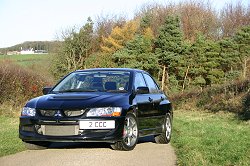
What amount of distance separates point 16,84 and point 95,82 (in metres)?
14.1

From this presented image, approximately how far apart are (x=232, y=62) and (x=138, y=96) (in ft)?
170

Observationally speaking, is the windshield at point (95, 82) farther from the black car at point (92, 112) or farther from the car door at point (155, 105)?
the car door at point (155, 105)

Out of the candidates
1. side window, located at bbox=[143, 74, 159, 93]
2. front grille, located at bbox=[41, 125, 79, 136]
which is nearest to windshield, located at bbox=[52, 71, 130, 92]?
side window, located at bbox=[143, 74, 159, 93]

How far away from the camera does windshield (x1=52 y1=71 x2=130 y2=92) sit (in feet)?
31.7

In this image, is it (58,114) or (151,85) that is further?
(151,85)

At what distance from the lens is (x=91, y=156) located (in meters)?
8.26

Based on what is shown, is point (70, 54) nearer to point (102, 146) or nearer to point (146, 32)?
point (146, 32)

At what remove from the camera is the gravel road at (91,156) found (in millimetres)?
7645

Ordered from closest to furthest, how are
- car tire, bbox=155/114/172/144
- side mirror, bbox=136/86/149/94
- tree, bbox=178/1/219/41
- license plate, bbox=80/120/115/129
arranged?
license plate, bbox=80/120/115/129, side mirror, bbox=136/86/149/94, car tire, bbox=155/114/172/144, tree, bbox=178/1/219/41

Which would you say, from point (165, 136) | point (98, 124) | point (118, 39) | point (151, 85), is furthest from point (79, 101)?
point (118, 39)

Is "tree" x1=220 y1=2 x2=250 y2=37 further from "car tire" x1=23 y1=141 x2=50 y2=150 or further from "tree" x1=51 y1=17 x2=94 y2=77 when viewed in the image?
"car tire" x1=23 y1=141 x2=50 y2=150

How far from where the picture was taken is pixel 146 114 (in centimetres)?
994

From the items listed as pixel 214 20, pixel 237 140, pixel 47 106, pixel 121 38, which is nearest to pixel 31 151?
pixel 47 106

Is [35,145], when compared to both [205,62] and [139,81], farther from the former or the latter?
[205,62]
